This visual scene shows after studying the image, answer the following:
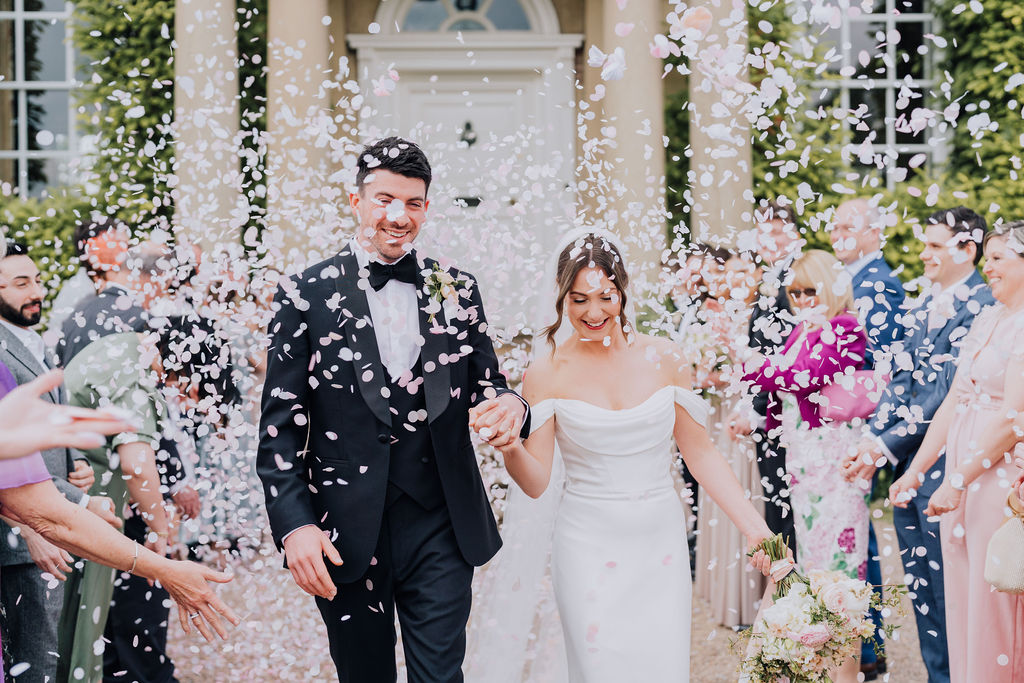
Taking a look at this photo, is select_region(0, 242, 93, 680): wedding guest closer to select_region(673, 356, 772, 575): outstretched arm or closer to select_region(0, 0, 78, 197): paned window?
select_region(673, 356, 772, 575): outstretched arm

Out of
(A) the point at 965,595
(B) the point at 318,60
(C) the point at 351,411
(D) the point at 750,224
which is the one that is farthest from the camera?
(B) the point at 318,60

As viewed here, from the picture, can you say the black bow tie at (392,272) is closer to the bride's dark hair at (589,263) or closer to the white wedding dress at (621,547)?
the bride's dark hair at (589,263)

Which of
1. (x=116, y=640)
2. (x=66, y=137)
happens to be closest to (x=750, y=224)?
(x=116, y=640)

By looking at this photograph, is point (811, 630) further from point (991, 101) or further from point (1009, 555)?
point (991, 101)

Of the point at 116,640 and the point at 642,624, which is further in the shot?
the point at 116,640

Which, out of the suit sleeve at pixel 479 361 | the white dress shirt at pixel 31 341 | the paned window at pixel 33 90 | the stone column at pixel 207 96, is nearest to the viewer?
the suit sleeve at pixel 479 361

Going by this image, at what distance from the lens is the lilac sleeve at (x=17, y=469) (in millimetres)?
2508

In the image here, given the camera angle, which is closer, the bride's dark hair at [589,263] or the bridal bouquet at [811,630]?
the bridal bouquet at [811,630]

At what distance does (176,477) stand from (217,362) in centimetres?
66

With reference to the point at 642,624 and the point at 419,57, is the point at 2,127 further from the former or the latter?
the point at 642,624

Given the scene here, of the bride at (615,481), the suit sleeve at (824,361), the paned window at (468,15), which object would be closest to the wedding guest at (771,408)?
the suit sleeve at (824,361)

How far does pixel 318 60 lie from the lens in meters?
9.25

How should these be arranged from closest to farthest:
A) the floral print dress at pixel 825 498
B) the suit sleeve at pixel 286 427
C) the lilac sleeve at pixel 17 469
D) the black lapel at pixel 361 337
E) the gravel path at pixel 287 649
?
the lilac sleeve at pixel 17 469 → the suit sleeve at pixel 286 427 → the black lapel at pixel 361 337 → the floral print dress at pixel 825 498 → the gravel path at pixel 287 649

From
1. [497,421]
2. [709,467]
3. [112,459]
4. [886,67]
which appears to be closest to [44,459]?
[112,459]
